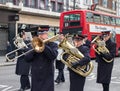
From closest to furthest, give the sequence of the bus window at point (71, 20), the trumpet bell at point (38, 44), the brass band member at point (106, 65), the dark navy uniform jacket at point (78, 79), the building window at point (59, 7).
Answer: the trumpet bell at point (38, 44) < the dark navy uniform jacket at point (78, 79) < the brass band member at point (106, 65) < the bus window at point (71, 20) < the building window at point (59, 7)

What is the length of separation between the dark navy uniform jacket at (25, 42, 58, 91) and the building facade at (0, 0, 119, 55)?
84.0 ft

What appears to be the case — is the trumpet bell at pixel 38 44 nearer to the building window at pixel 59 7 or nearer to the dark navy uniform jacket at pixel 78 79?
the dark navy uniform jacket at pixel 78 79

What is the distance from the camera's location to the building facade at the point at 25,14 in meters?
33.0

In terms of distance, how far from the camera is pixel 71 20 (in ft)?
89.7

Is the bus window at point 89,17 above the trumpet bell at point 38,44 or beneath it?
beneath

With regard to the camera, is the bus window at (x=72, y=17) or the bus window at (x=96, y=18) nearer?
the bus window at (x=72, y=17)

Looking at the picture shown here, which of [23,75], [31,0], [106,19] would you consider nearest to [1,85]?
[23,75]

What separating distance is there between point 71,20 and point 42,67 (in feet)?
68.0

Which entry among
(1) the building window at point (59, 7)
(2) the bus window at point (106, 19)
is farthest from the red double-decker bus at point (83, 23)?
(1) the building window at point (59, 7)

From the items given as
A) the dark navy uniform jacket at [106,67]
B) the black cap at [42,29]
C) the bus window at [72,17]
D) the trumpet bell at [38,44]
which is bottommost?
the dark navy uniform jacket at [106,67]

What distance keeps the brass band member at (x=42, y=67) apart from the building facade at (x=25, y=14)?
25.6 metres

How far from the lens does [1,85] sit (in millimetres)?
12695

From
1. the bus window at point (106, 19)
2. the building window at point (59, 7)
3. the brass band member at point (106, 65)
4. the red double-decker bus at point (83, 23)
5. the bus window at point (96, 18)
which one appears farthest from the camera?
the building window at point (59, 7)

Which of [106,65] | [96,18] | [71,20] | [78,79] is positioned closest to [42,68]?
[78,79]
